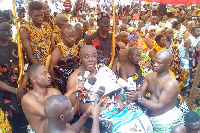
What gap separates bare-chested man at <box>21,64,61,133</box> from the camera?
7.56 ft

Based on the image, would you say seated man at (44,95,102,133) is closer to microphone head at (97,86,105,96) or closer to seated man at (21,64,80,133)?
seated man at (21,64,80,133)

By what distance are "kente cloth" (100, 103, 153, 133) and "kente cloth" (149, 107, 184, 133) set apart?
0.21m

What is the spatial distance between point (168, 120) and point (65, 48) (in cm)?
164

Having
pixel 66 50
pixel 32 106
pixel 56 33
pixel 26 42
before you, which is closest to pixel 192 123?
pixel 32 106

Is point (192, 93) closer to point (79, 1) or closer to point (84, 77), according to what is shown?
point (84, 77)

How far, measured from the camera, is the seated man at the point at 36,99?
7.56 ft

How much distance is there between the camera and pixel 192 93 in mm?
4172

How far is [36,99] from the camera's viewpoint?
2400 mm

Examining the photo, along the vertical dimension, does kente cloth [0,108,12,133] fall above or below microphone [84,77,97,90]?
below

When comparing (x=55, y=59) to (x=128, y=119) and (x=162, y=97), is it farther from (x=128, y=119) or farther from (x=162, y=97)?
(x=162, y=97)

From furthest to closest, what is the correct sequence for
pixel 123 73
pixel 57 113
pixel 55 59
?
pixel 123 73 → pixel 55 59 → pixel 57 113

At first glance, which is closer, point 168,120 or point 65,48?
point 168,120

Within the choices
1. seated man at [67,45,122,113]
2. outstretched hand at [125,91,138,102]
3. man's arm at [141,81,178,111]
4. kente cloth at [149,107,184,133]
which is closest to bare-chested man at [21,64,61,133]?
seated man at [67,45,122,113]

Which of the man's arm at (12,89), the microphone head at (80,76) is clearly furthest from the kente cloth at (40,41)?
the microphone head at (80,76)
